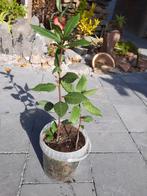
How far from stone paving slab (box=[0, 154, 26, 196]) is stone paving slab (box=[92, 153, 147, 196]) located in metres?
0.78

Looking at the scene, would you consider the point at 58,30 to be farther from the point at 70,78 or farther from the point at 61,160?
the point at 61,160

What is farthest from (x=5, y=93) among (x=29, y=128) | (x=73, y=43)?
(x=73, y=43)

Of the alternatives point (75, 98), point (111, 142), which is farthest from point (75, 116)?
point (111, 142)

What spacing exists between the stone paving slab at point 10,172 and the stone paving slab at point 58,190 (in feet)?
0.33

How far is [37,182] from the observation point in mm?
2410

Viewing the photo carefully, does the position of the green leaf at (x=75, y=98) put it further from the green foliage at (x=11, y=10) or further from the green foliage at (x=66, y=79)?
the green foliage at (x=11, y=10)

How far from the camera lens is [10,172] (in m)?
2.47

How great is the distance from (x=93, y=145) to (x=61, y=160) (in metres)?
0.87

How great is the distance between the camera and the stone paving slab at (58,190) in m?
2.30

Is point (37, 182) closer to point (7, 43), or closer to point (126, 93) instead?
point (126, 93)

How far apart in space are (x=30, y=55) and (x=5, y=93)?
59.8 inches

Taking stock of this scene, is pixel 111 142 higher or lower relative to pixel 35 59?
lower

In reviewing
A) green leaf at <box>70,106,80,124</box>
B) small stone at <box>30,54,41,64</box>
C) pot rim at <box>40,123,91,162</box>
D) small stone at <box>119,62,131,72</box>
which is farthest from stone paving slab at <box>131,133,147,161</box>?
small stone at <box>30,54,41,64</box>

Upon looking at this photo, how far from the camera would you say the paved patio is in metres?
2.40
